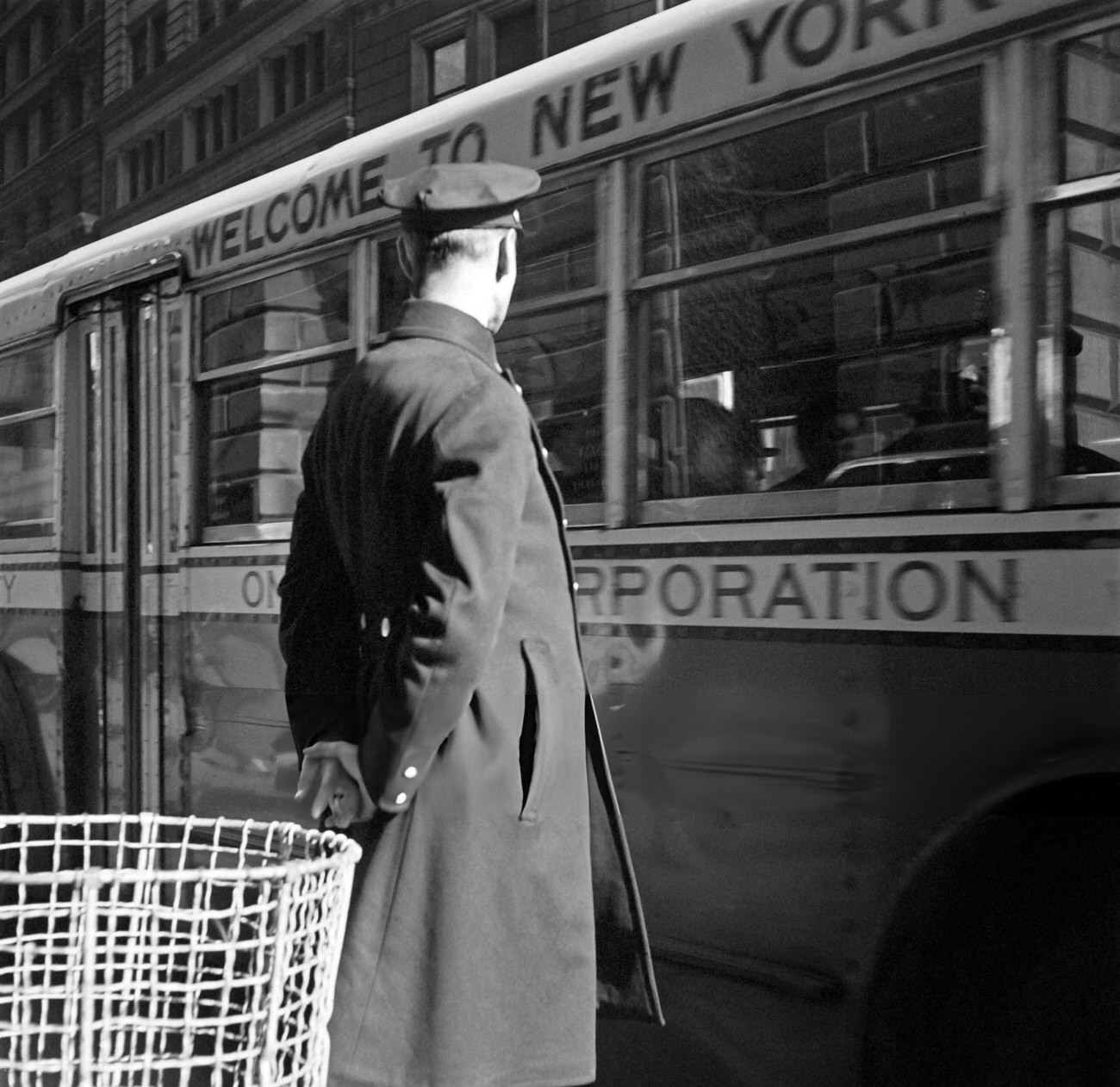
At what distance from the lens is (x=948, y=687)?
2.59 meters

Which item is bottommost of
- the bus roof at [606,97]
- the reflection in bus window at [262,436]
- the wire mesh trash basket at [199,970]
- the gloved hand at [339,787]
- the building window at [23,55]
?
the wire mesh trash basket at [199,970]

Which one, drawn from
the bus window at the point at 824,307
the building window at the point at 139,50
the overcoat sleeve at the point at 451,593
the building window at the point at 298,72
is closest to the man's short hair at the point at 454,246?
the overcoat sleeve at the point at 451,593

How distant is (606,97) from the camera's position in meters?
3.22

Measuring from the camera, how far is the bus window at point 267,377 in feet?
12.9

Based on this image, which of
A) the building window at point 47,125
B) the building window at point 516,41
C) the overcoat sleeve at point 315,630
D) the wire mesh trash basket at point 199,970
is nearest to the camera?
the wire mesh trash basket at point 199,970

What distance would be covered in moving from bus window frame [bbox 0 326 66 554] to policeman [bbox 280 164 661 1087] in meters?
2.70

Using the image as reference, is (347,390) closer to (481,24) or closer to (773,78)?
(773,78)

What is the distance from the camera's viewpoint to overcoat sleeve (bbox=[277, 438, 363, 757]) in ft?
8.27

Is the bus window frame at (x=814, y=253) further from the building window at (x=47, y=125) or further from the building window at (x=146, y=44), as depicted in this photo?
the building window at (x=47, y=125)

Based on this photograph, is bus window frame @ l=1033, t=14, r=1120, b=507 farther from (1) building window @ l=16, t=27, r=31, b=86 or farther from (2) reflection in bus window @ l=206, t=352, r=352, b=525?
(1) building window @ l=16, t=27, r=31, b=86

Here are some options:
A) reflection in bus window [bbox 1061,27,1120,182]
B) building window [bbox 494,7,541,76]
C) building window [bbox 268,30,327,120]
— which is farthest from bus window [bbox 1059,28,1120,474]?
building window [bbox 268,30,327,120]

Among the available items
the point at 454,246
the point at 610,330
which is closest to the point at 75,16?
the point at 610,330

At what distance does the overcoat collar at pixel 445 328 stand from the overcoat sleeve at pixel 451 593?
213 mm

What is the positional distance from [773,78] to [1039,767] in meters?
1.42
